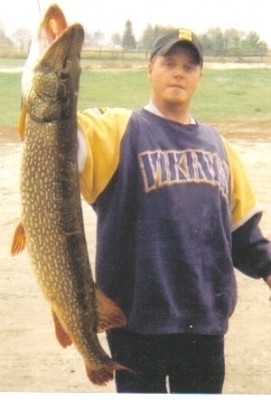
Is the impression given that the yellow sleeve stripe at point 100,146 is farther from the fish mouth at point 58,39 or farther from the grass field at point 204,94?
the grass field at point 204,94

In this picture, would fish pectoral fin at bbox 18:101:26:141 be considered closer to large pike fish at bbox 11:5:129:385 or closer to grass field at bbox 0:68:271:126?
large pike fish at bbox 11:5:129:385

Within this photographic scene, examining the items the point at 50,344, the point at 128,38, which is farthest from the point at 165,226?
the point at 50,344

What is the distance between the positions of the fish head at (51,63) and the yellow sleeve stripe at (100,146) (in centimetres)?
14

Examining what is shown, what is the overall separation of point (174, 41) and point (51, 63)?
39 centimetres

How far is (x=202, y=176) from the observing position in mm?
1446

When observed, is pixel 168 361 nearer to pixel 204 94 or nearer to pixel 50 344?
pixel 50 344

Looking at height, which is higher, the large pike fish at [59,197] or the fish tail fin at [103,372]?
the large pike fish at [59,197]

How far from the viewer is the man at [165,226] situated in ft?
4.64

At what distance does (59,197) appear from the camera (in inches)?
49.9

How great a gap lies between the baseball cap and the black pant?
0.53 meters

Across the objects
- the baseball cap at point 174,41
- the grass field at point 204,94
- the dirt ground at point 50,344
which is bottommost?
the grass field at point 204,94

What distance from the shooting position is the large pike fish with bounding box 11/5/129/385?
116 cm

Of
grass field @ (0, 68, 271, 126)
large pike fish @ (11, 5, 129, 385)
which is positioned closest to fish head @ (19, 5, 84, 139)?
large pike fish @ (11, 5, 129, 385)

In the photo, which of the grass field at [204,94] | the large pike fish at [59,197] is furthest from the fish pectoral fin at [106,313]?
the grass field at [204,94]
